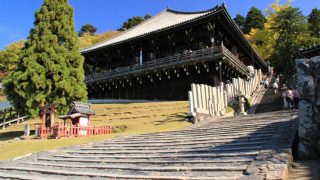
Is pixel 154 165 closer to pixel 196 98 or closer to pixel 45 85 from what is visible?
pixel 196 98

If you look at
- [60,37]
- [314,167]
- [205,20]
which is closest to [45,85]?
[60,37]

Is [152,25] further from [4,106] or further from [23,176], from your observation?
[23,176]

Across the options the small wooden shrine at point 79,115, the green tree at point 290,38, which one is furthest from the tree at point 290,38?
the small wooden shrine at point 79,115

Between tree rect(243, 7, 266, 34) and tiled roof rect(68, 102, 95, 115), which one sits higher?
tree rect(243, 7, 266, 34)

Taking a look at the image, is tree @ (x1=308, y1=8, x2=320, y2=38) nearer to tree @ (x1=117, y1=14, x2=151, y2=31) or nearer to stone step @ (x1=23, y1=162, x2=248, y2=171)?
tree @ (x1=117, y1=14, x2=151, y2=31)

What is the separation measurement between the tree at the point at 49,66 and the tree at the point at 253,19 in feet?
157

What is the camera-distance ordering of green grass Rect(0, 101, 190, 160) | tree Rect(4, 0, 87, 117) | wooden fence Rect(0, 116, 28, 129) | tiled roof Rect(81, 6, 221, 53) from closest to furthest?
1. green grass Rect(0, 101, 190, 160)
2. tree Rect(4, 0, 87, 117)
3. wooden fence Rect(0, 116, 28, 129)
4. tiled roof Rect(81, 6, 221, 53)

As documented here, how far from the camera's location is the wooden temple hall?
28.1 metres

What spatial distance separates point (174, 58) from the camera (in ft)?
96.0

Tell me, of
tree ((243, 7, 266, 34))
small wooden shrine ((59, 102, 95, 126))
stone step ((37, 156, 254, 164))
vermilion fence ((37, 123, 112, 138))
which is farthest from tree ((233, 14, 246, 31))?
stone step ((37, 156, 254, 164))

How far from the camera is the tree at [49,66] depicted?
22.0 metres

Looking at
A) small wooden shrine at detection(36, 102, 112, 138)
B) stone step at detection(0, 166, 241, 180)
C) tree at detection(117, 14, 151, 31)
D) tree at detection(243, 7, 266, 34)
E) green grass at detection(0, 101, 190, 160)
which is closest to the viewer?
stone step at detection(0, 166, 241, 180)

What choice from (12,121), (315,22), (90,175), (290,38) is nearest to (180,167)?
(90,175)

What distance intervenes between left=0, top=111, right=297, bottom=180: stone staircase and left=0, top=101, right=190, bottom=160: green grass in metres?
3.84
